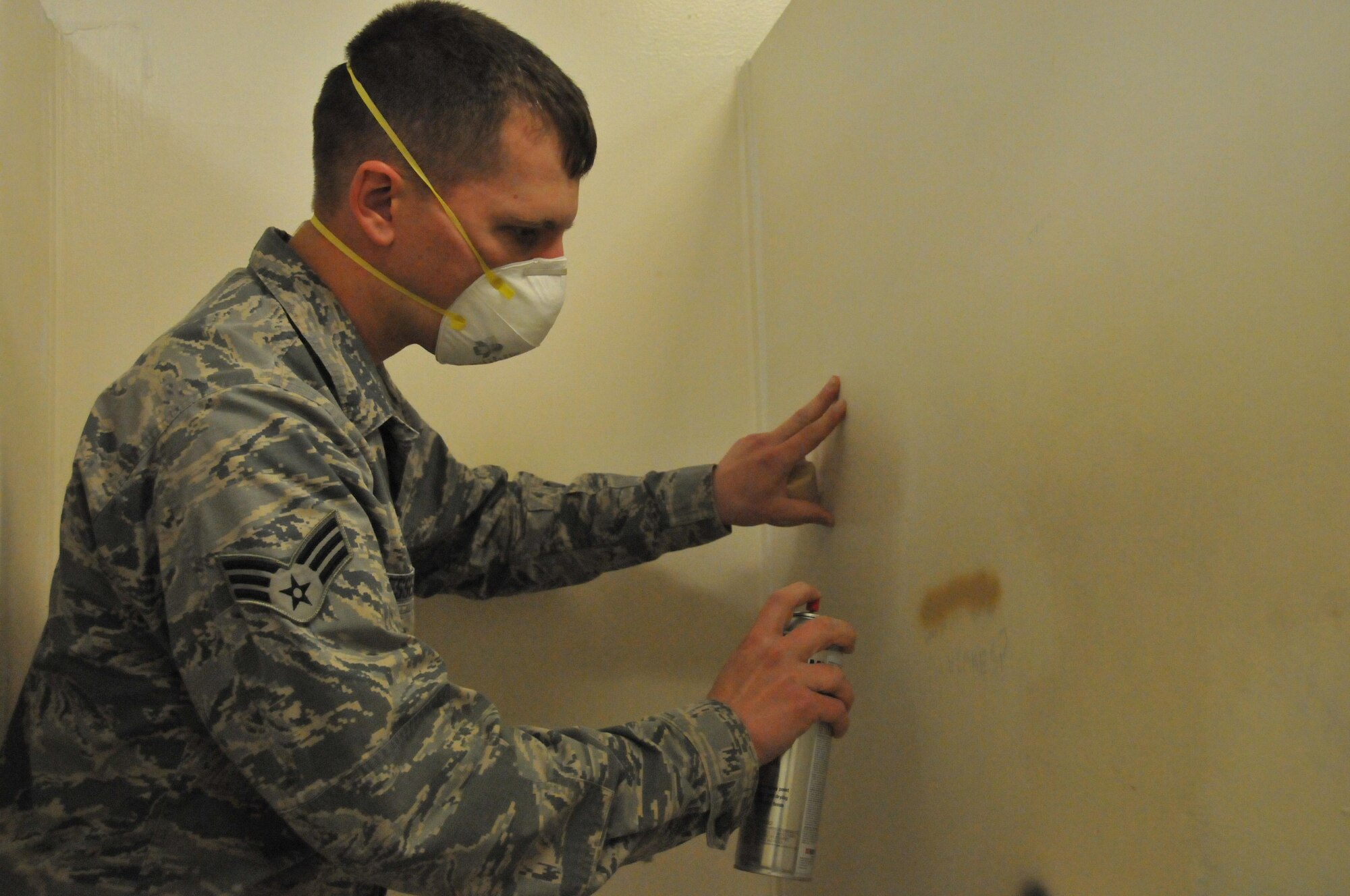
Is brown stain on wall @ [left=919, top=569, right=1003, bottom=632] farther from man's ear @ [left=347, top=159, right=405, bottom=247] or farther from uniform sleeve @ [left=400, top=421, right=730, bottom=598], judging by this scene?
man's ear @ [left=347, top=159, right=405, bottom=247]

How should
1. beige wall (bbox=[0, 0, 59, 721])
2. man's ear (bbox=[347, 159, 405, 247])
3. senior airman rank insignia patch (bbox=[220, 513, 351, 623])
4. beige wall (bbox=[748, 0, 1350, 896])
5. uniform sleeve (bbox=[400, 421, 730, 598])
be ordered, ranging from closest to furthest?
beige wall (bbox=[748, 0, 1350, 896])
senior airman rank insignia patch (bbox=[220, 513, 351, 623])
man's ear (bbox=[347, 159, 405, 247])
beige wall (bbox=[0, 0, 59, 721])
uniform sleeve (bbox=[400, 421, 730, 598])

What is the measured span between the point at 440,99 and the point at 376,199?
121 millimetres

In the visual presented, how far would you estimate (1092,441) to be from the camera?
746mm

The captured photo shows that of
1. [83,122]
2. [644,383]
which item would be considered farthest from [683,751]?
[83,122]

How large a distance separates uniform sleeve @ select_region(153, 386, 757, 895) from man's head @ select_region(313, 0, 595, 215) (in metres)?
0.34

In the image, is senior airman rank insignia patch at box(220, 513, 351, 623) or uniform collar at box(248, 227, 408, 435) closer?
senior airman rank insignia patch at box(220, 513, 351, 623)

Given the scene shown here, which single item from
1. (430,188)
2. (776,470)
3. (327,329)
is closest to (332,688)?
(327,329)

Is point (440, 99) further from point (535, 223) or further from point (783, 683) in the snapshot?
point (783, 683)

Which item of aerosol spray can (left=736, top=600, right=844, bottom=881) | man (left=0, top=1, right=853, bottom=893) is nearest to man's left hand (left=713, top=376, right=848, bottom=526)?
man (left=0, top=1, right=853, bottom=893)

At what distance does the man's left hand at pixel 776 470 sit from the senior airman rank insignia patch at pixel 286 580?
1.99 feet

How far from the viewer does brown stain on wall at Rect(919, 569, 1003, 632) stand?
0.90m

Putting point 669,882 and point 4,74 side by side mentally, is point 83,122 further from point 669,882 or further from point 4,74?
point 669,882

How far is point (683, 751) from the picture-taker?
90 centimetres

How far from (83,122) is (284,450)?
88 cm
